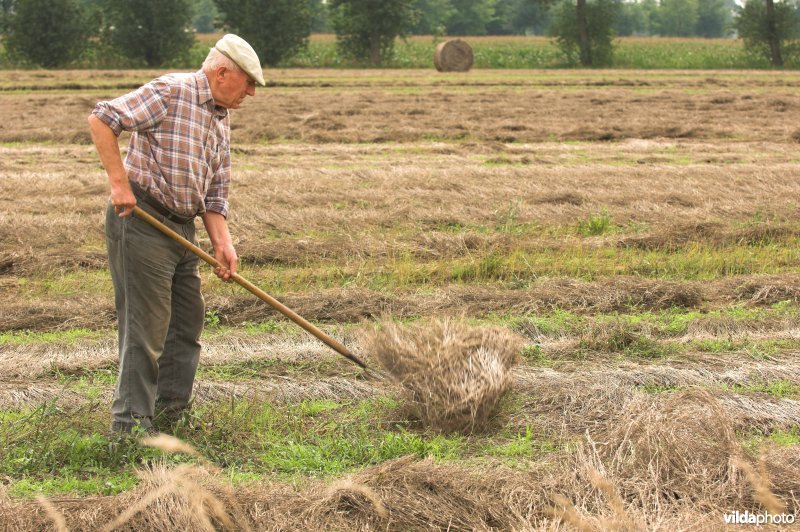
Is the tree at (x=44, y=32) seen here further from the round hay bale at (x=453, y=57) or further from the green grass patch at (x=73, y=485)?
the green grass patch at (x=73, y=485)

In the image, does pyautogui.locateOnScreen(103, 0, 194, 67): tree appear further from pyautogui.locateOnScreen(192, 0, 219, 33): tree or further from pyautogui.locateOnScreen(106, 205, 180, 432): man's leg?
pyautogui.locateOnScreen(192, 0, 219, 33): tree

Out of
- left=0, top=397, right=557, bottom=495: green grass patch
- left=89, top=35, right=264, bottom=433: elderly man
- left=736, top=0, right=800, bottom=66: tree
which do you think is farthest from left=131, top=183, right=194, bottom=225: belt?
left=736, top=0, right=800, bottom=66: tree

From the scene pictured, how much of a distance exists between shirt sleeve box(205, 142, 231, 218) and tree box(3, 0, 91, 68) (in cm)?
3862

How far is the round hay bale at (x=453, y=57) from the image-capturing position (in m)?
36.8

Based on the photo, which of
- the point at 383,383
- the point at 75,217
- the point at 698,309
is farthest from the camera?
the point at 75,217

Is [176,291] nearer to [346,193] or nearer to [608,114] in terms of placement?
[346,193]

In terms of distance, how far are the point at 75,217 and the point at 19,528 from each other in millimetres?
6509

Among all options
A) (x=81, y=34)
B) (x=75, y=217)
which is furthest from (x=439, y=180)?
(x=81, y=34)

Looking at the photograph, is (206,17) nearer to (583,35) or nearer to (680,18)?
(680,18)

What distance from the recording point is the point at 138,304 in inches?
187

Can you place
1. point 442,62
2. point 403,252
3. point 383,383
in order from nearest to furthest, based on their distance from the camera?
point 383,383 → point 403,252 → point 442,62

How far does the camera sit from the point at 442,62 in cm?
3681

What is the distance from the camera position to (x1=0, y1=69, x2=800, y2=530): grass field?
4.23 metres

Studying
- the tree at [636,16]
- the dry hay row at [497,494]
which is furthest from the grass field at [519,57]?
the tree at [636,16]
